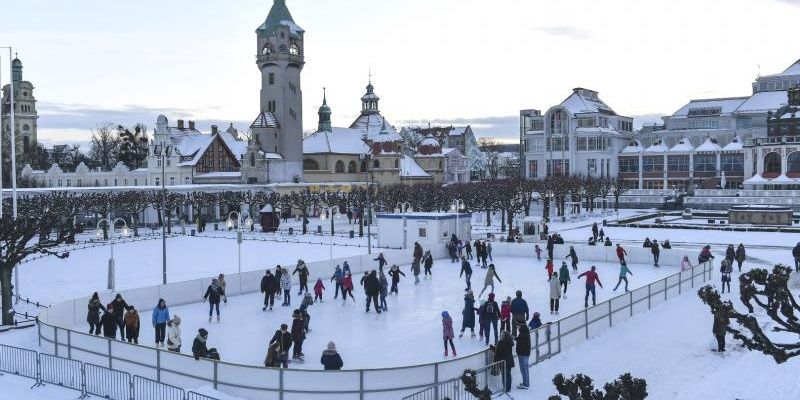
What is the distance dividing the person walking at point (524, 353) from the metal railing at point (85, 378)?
6.12 meters

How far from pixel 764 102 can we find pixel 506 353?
89688 millimetres

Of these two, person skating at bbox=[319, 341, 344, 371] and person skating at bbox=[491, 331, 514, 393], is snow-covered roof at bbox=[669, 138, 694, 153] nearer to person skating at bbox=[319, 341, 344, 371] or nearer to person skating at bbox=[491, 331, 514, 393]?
person skating at bbox=[491, 331, 514, 393]

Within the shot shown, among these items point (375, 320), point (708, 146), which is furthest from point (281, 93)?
point (375, 320)

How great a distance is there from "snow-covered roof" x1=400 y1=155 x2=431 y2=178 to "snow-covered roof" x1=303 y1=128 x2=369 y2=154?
576cm

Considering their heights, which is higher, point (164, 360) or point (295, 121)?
point (295, 121)

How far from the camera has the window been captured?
89.6 metres

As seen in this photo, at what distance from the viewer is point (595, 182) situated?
74.6 m

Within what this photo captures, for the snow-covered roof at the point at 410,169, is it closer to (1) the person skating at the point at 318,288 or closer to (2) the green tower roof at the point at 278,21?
(2) the green tower roof at the point at 278,21

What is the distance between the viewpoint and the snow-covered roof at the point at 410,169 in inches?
4018

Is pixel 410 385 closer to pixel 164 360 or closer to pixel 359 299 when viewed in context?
pixel 164 360

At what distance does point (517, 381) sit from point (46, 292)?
67.7 feet

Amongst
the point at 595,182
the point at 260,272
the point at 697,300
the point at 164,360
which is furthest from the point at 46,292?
the point at 595,182

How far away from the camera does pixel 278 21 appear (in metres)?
87.4

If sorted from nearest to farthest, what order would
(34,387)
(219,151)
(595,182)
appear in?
(34,387)
(595,182)
(219,151)
